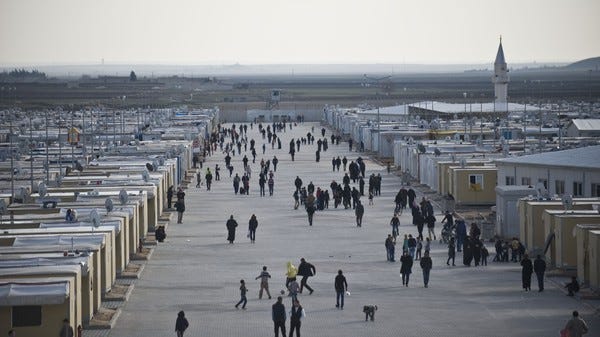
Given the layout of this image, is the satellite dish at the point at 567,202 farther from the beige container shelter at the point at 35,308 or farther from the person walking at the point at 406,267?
the beige container shelter at the point at 35,308

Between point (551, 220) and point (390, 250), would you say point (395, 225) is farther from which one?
point (551, 220)

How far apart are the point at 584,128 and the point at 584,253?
145ft

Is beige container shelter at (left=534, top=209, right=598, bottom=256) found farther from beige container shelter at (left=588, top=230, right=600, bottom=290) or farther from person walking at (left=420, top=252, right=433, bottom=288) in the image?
person walking at (left=420, top=252, right=433, bottom=288)

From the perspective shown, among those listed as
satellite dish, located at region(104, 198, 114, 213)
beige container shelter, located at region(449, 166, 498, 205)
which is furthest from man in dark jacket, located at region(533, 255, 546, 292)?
beige container shelter, located at region(449, 166, 498, 205)

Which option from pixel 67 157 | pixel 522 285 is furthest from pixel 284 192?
pixel 522 285

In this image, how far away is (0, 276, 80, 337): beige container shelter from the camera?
2250 cm

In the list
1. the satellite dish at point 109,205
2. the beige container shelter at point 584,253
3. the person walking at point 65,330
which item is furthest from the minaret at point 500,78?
the person walking at point 65,330

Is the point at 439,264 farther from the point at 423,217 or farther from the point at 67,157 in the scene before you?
the point at 67,157

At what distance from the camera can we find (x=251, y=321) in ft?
83.8

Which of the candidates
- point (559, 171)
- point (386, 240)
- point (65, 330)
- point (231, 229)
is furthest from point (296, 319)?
point (559, 171)

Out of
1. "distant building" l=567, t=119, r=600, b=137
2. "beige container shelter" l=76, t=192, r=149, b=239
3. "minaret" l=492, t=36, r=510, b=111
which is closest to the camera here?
"beige container shelter" l=76, t=192, r=149, b=239

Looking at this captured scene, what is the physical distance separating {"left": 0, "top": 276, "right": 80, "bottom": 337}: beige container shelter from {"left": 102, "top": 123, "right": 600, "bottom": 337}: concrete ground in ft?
6.51

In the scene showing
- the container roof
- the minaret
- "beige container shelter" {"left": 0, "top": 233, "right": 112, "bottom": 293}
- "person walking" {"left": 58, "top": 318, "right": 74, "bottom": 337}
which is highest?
the minaret

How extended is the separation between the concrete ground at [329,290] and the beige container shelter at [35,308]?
6.51 ft
